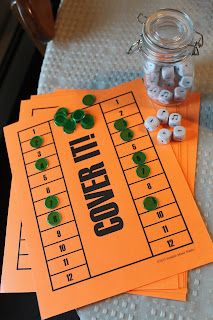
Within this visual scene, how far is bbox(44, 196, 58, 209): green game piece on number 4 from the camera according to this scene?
57cm

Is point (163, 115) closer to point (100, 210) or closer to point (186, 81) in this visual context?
point (186, 81)

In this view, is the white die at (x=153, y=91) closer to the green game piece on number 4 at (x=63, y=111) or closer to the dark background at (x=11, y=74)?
the green game piece on number 4 at (x=63, y=111)

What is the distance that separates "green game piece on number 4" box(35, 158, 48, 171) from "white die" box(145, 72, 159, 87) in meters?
0.19

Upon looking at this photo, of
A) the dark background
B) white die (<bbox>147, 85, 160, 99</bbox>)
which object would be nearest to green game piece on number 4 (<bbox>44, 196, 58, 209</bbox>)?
white die (<bbox>147, 85, 160, 99</bbox>)

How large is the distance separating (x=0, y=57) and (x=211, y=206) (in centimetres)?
85

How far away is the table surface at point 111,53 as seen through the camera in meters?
0.60

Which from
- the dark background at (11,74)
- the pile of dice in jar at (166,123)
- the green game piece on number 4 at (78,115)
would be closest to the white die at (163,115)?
the pile of dice in jar at (166,123)

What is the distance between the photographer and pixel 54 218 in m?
0.56

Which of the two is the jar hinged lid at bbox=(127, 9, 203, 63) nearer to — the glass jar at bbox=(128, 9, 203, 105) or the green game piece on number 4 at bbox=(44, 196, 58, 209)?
the glass jar at bbox=(128, 9, 203, 105)

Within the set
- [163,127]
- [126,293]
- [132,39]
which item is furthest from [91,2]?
[126,293]

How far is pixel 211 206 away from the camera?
21.6 inches

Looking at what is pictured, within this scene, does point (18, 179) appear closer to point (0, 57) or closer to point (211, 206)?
point (211, 206)

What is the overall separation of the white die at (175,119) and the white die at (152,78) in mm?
55

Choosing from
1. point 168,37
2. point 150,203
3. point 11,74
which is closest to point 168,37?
point 168,37
